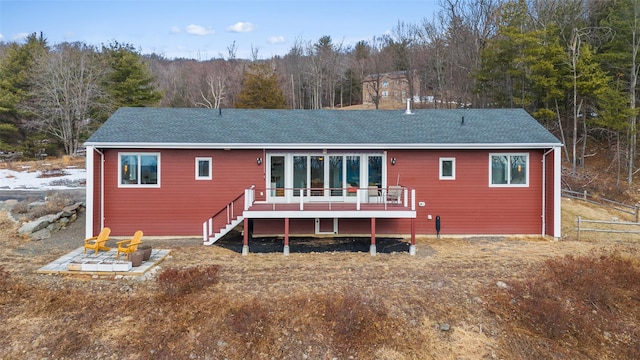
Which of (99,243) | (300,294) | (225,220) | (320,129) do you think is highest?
(320,129)

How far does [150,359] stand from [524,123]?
13453 millimetres

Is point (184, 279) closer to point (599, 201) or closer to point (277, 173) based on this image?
point (277, 173)

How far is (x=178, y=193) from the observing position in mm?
12133

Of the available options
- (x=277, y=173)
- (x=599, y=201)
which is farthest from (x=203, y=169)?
(x=599, y=201)

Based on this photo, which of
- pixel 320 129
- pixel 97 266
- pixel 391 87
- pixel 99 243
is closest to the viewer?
pixel 97 266

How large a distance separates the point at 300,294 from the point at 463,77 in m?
31.4

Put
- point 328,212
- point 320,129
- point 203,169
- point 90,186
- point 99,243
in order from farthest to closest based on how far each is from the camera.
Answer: point 320,129 → point 203,169 → point 90,186 → point 328,212 → point 99,243

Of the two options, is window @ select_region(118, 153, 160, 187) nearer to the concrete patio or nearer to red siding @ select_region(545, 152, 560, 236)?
the concrete patio

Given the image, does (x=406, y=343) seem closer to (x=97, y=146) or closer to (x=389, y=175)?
(x=389, y=175)

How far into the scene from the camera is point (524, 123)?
536 inches

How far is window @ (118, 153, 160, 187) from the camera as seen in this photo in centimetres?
1198

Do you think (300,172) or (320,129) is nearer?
(300,172)

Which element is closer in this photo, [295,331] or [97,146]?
[295,331]

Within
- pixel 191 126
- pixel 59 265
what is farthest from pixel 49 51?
pixel 59 265
